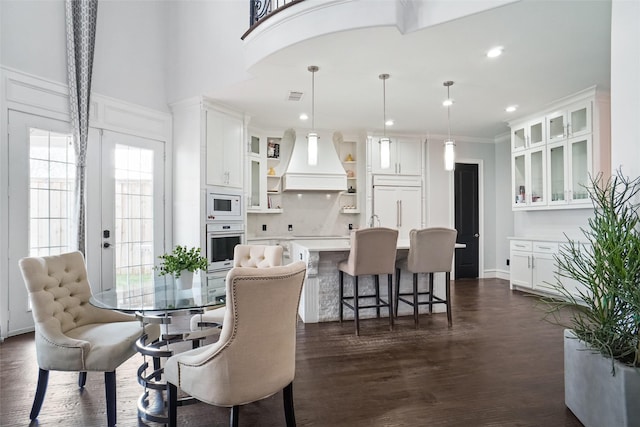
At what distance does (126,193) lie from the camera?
15.4 feet

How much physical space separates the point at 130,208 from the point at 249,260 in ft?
8.21

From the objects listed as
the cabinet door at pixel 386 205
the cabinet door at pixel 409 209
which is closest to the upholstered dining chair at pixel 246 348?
the cabinet door at pixel 386 205

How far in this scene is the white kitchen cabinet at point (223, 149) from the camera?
503 centimetres

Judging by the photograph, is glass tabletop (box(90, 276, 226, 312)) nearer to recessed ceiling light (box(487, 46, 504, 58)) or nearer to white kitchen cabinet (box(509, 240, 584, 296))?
recessed ceiling light (box(487, 46, 504, 58))

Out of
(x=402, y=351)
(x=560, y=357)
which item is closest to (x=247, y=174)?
(x=402, y=351)

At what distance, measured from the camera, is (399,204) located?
22.0 feet

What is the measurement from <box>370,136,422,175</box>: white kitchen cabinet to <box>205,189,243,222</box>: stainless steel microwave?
8.52 ft

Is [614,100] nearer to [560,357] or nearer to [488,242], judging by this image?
[560,357]

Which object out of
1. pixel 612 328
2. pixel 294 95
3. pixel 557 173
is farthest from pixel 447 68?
pixel 612 328

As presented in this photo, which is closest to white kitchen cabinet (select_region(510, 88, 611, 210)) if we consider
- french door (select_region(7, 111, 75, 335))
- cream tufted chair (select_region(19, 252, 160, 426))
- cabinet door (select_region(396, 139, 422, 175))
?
cabinet door (select_region(396, 139, 422, 175))

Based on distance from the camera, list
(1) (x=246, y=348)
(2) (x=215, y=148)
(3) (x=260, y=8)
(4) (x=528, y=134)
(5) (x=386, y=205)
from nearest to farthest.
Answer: (1) (x=246, y=348)
(3) (x=260, y=8)
(2) (x=215, y=148)
(4) (x=528, y=134)
(5) (x=386, y=205)

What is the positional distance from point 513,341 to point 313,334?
1.98 metres

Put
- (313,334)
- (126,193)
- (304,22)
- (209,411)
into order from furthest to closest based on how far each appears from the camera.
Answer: (126,193)
(313,334)
(304,22)
(209,411)

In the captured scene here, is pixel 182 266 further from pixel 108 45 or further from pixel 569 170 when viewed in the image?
pixel 569 170
